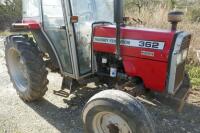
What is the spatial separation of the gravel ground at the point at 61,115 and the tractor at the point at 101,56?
10.9 inches

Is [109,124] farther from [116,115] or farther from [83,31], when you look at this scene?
[83,31]

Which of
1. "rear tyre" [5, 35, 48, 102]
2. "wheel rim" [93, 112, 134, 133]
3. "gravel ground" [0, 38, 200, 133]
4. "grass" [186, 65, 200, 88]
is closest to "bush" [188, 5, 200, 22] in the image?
"grass" [186, 65, 200, 88]

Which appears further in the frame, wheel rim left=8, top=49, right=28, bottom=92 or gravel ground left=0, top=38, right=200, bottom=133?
wheel rim left=8, top=49, right=28, bottom=92

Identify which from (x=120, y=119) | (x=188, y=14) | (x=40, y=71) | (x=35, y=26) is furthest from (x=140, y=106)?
(x=188, y=14)

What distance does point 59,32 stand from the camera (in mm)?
4453

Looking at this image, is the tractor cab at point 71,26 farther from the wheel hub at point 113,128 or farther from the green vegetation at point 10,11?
the green vegetation at point 10,11

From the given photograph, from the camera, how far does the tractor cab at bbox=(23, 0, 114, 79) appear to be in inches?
166

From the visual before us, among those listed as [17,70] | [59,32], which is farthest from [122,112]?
[17,70]

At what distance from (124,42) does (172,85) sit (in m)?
0.85

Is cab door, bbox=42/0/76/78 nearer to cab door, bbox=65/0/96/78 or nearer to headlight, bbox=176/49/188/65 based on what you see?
cab door, bbox=65/0/96/78

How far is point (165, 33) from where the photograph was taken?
12.1 feet

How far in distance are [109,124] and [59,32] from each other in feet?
5.48

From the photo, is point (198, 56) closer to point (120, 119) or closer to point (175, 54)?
point (175, 54)

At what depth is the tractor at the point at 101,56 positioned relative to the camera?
3459 millimetres
